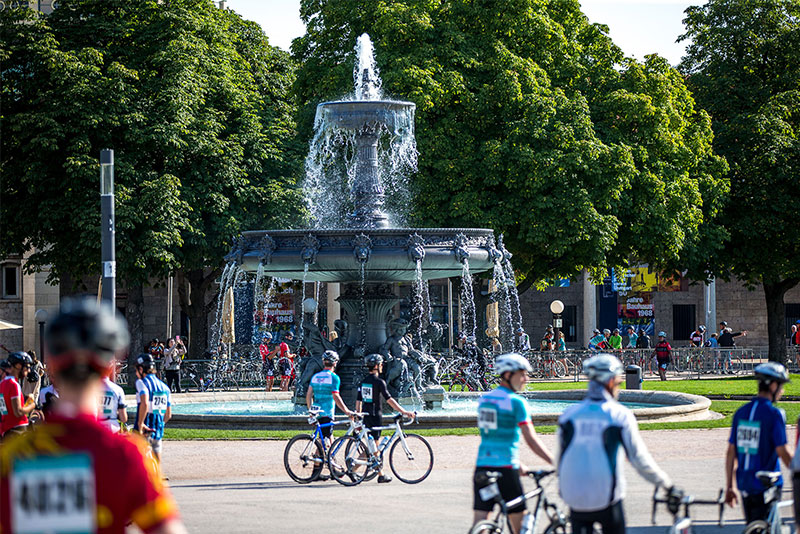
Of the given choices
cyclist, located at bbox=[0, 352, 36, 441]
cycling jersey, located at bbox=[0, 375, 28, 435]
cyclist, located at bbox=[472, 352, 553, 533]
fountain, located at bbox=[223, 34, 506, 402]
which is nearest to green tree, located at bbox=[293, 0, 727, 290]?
fountain, located at bbox=[223, 34, 506, 402]

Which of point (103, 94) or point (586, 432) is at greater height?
point (103, 94)

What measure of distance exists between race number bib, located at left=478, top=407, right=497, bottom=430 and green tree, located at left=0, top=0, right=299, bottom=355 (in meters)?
27.8

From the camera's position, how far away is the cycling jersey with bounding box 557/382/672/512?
260 inches

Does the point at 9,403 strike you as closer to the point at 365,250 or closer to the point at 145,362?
the point at 145,362

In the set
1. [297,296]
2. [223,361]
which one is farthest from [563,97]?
[297,296]

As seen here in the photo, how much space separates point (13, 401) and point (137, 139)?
23.5 metres

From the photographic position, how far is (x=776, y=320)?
141ft

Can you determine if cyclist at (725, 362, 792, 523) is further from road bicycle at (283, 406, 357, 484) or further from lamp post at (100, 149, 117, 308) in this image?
lamp post at (100, 149, 117, 308)

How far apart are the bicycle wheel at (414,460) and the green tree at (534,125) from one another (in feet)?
67.3

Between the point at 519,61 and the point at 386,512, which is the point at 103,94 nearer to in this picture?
the point at 519,61

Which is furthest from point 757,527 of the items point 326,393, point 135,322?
point 135,322

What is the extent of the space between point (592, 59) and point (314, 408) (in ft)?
86.4

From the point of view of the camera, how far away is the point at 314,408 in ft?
50.0

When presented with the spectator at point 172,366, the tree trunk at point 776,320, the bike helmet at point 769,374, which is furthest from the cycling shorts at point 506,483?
the tree trunk at point 776,320
